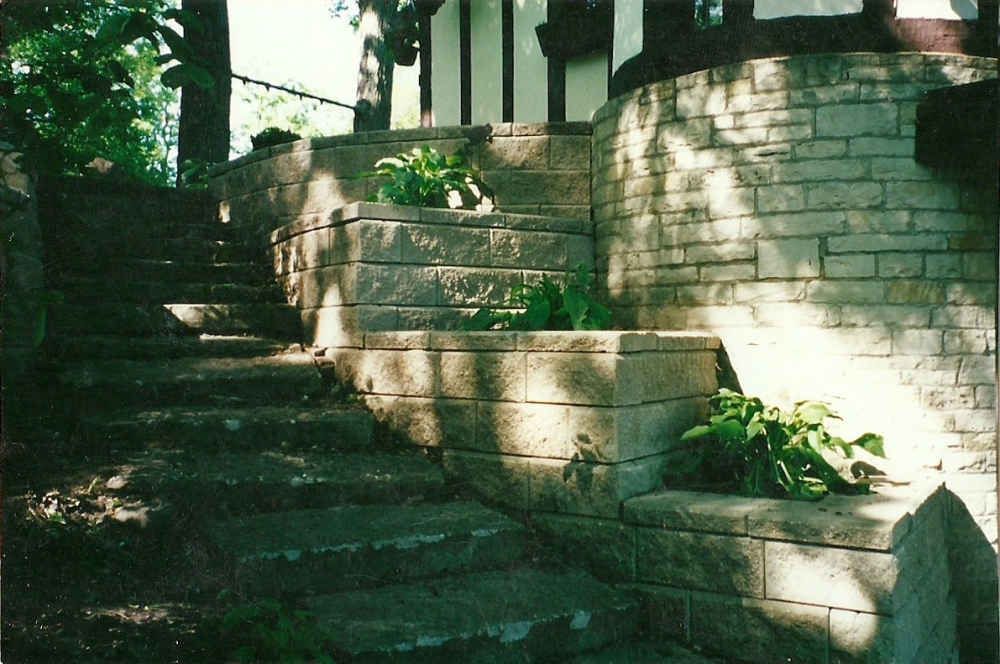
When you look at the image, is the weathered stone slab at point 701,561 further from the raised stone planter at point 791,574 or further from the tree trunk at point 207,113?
the tree trunk at point 207,113

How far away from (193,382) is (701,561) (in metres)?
3.17

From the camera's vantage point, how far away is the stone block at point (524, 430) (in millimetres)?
4426

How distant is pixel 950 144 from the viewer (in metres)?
5.01

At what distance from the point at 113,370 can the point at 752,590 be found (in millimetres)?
3878

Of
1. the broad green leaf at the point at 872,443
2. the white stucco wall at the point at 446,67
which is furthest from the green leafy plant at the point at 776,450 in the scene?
the white stucco wall at the point at 446,67

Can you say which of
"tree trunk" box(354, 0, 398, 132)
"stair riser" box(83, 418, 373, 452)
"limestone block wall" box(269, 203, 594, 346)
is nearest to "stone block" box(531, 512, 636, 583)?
"stair riser" box(83, 418, 373, 452)

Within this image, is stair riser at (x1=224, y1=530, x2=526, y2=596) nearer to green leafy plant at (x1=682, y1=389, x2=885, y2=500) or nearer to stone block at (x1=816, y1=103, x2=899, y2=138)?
green leafy plant at (x1=682, y1=389, x2=885, y2=500)

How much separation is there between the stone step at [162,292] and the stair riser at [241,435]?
1709mm

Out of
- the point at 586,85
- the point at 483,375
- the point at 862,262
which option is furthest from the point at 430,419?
the point at 586,85

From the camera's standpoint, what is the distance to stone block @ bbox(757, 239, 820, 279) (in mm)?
5273

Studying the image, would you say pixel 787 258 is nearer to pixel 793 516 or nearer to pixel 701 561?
pixel 793 516

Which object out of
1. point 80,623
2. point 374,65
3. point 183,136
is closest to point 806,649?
point 80,623

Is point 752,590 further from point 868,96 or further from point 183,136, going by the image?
point 183,136

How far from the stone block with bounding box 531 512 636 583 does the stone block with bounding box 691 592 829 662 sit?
1.28 ft
